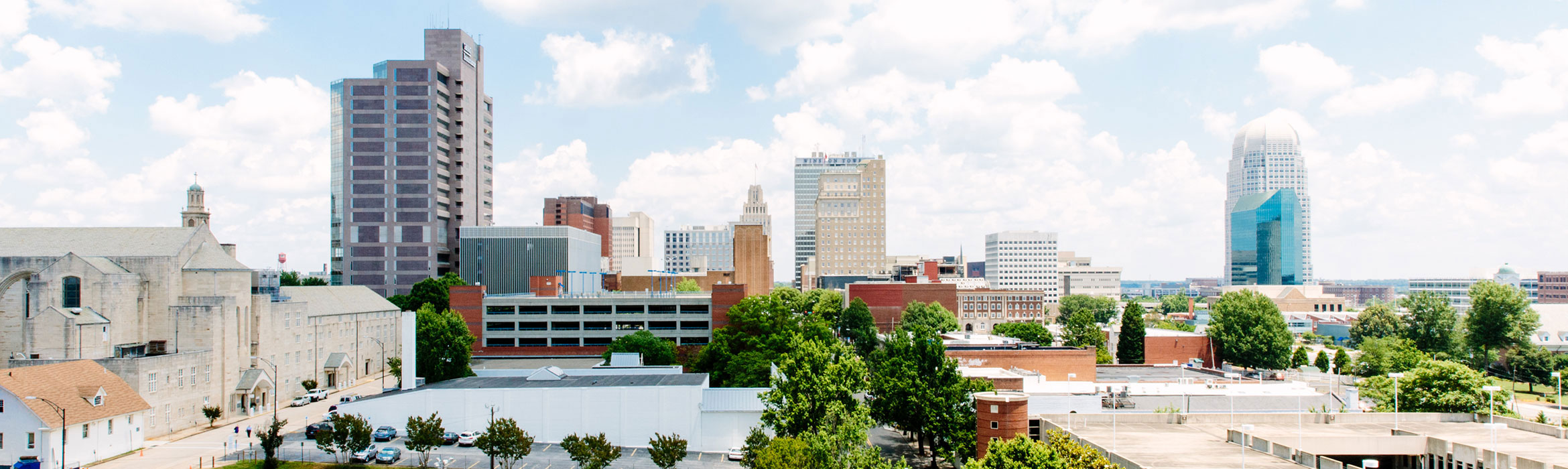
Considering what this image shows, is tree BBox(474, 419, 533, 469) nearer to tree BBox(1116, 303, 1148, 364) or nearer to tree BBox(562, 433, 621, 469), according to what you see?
tree BBox(562, 433, 621, 469)

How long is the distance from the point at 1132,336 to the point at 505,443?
85.9 m

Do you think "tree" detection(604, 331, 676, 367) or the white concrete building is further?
"tree" detection(604, 331, 676, 367)

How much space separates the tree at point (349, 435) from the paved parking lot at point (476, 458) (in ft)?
7.63

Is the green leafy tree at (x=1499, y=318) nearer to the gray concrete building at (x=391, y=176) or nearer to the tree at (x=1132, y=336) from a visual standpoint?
the tree at (x=1132, y=336)

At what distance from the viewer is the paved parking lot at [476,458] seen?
61.9 meters

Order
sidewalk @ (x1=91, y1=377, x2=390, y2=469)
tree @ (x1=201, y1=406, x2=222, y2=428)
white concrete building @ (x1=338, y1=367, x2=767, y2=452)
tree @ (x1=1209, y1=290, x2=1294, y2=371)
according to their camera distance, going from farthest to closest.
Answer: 1. tree @ (x1=1209, y1=290, x2=1294, y2=371)
2. tree @ (x1=201, y1=406, x2=222, y2=428)
3. white concrete building @ (x1=338, y1=367, x2=767, y2=452)
4. sidewalk @ (x1=91, y1=377, x2=390, y2=469)

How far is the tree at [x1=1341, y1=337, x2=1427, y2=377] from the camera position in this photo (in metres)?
104

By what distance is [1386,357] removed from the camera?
107312 mm

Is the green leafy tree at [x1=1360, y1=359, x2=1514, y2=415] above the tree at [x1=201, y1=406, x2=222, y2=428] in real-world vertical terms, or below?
above

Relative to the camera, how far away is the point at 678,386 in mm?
70125

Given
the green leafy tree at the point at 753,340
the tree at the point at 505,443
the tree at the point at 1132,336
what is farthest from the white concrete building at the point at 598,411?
the tree at the point at 1132,336

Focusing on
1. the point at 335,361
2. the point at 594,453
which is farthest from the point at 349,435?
the point at 335,361

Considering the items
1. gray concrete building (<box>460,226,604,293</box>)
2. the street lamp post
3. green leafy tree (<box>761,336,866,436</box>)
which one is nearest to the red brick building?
gray concrete building (<box>460,226,604,293</box>)

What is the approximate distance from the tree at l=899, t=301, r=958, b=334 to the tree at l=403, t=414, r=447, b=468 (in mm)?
106250
